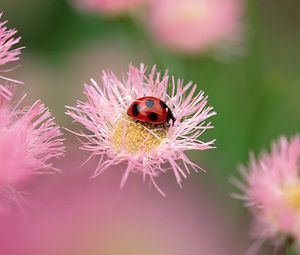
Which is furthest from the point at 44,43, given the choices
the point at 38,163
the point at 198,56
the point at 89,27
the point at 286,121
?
the point at 38,163

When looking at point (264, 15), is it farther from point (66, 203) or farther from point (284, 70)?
point (66, 203)

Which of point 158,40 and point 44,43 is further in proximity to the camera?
point 44,43

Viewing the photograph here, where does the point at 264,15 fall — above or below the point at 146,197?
above

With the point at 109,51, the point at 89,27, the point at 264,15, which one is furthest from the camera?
the point at 264,15

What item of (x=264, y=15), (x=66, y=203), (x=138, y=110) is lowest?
(x=66, y=203)

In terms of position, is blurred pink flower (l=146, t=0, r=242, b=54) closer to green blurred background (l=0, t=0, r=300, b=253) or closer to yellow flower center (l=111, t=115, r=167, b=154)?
green blurred background (l=0, t=0, r=300, b=253)

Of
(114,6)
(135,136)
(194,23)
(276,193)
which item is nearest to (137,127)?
(135,136)

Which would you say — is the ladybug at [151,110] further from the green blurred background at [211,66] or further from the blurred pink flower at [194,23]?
the blurred pink flower at [194,23]
